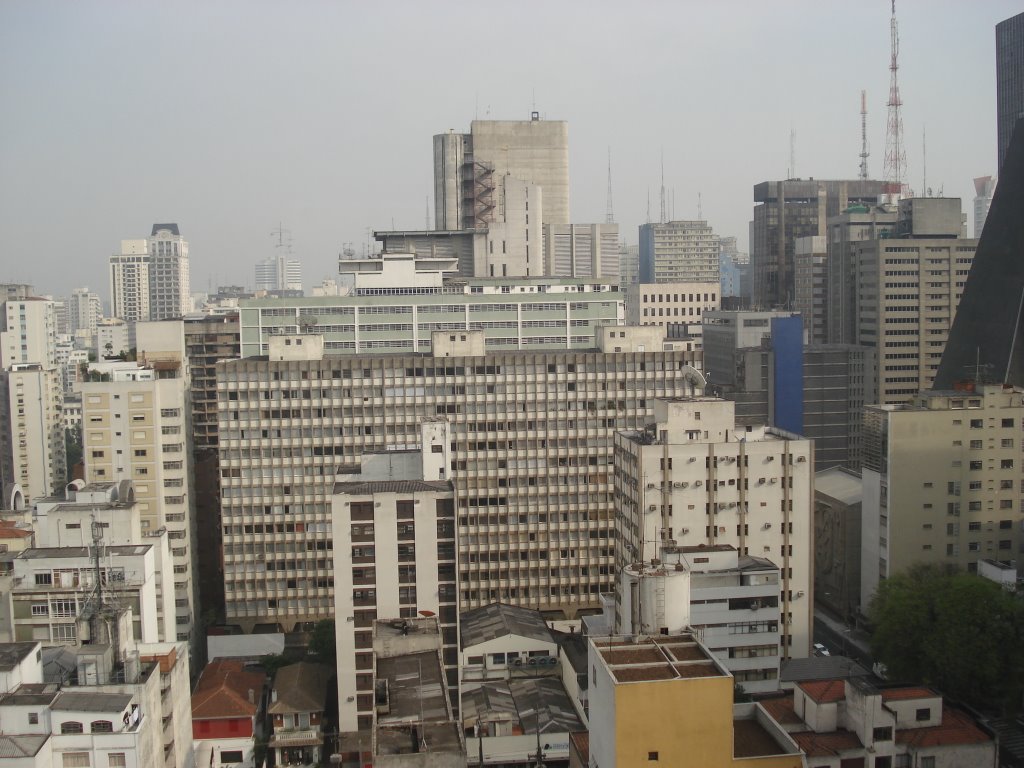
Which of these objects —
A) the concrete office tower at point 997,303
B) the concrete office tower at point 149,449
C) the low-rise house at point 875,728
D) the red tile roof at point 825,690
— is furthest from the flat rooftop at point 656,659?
the concrete office tower at point 997,303

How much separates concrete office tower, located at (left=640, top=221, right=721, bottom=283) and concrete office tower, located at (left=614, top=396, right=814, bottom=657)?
121 metres

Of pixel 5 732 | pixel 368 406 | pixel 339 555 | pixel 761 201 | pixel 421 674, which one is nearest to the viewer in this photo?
pixel 5 732

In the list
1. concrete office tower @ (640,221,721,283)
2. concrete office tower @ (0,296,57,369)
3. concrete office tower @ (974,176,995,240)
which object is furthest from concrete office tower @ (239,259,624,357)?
concrete office tower @ (974,176,995,240)

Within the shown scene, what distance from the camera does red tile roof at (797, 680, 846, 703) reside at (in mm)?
31344

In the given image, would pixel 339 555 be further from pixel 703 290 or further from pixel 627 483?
pixel 703 290

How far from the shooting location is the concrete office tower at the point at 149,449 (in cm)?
5534

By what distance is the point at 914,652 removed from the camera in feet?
134

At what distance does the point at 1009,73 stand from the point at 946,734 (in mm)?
101235

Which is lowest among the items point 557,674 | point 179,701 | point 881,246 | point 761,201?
point 557,674

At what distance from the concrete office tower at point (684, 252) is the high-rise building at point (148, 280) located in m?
74.9

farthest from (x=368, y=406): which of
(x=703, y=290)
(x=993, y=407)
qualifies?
(x=703, y=290)

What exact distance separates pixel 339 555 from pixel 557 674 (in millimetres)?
10646

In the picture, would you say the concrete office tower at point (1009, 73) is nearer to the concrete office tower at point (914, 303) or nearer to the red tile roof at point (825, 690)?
the concrete office tower at point (914, 303)

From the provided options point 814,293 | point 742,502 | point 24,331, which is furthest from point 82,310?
point 742,502
